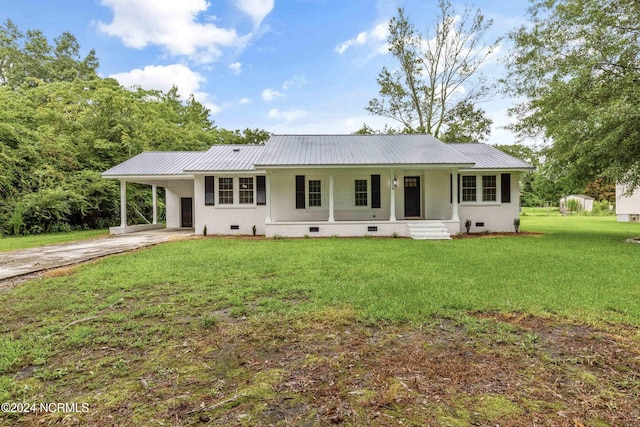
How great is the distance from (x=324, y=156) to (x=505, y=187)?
8325 millimetres

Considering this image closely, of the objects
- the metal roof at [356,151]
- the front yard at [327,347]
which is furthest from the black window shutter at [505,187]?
the front yard at [327,347]

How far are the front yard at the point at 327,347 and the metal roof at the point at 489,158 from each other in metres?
7.74

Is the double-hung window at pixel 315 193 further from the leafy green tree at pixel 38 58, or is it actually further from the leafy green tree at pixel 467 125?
the leafy green tree at pixel 38 58

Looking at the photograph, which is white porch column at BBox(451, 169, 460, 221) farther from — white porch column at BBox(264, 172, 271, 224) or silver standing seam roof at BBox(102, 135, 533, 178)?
white porch column at BBox(264, 172, 271, 224)

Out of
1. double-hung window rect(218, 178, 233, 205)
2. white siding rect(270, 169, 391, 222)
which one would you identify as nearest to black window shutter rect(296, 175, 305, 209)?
white siding rect(270, 169, 391, 222)

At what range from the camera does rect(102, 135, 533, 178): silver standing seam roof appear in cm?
1211

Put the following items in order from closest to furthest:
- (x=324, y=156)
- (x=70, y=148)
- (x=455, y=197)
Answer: (x=455, y=197), (x=324, y=156), (x=70, y=148)

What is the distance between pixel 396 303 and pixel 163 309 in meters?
3.33

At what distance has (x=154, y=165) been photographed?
1483 centimetres

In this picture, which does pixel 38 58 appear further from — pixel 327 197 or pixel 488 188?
pixel 488 188

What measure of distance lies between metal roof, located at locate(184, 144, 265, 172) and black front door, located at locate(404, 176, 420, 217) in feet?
23.5

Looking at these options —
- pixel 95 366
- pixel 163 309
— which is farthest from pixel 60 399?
pixel 163 309

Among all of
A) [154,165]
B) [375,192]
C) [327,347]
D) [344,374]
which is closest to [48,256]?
[154,165]

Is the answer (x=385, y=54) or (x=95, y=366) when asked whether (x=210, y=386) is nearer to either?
(x=95, y=366)
